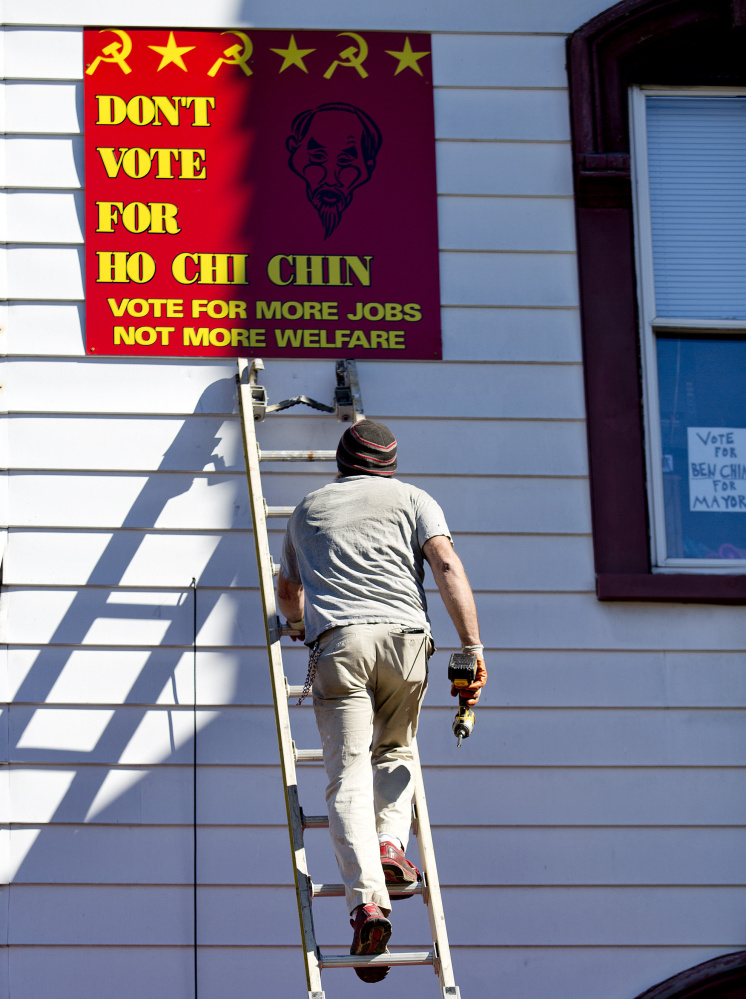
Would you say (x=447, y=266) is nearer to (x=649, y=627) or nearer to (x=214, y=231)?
(x=214, y=231)

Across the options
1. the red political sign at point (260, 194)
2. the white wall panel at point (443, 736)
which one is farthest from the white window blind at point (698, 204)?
the white wall panel at point (443, 736)

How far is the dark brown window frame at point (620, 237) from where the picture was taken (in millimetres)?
5734

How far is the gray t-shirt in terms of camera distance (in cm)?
448

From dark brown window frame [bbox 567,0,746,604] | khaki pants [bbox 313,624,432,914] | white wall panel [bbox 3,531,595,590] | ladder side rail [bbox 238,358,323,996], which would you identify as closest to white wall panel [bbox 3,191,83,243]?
ladder side rail [bbox 238,358,323,996]

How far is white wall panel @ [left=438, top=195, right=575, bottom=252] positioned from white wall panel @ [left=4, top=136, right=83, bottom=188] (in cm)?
170

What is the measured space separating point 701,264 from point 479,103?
1311mm

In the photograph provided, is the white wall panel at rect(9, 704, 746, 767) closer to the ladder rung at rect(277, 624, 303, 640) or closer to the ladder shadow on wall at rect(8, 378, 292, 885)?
the ladder shadow on wall at rect(8, 378, 292, 885)

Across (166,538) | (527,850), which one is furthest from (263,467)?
(527,850)

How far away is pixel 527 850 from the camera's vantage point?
17.7ft

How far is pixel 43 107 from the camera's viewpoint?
602 cm

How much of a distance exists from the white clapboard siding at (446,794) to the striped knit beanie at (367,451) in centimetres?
139

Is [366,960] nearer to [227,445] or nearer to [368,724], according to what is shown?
[368,724]

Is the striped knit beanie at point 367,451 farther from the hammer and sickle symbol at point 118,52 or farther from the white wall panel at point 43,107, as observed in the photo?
the hammer and sickle symbol at point 118,52

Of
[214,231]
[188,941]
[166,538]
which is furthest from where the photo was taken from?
[214,231]
